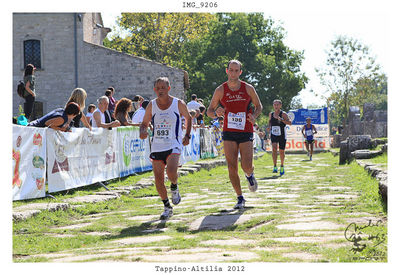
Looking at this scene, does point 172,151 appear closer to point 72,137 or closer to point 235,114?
point 235,114

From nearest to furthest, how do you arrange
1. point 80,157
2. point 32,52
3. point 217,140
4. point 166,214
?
point 166,214, point 80,157, point 217,140, point 32,52

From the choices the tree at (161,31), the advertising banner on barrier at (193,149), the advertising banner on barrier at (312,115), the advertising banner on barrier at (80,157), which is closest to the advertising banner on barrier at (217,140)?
the advertising banner on barrier at (193,149)

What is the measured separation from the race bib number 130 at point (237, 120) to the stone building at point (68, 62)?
2286 cm

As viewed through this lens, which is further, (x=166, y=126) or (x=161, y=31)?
(x=161, y=31)

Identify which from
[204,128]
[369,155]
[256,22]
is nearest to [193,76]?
[256,22]

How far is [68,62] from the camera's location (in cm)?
3002

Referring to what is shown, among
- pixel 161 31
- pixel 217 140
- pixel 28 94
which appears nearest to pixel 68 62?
pixel 161 31

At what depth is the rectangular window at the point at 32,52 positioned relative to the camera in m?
30.0

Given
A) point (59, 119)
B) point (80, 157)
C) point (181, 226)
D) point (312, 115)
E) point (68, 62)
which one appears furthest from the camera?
point (312, 115)

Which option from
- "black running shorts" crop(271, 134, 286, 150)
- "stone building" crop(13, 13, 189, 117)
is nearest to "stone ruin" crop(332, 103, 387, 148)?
"stone building" crop(13, 13, 189, 117)

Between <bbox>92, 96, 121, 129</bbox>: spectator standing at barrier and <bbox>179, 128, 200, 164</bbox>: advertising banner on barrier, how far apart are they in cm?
494

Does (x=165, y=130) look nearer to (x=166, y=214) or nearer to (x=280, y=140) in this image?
(x=166, y=214)

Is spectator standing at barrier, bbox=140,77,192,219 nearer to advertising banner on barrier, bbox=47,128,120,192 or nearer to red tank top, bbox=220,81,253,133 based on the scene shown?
red tank top, bbox=220,81,253,133

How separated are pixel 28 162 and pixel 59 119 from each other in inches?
49.9
